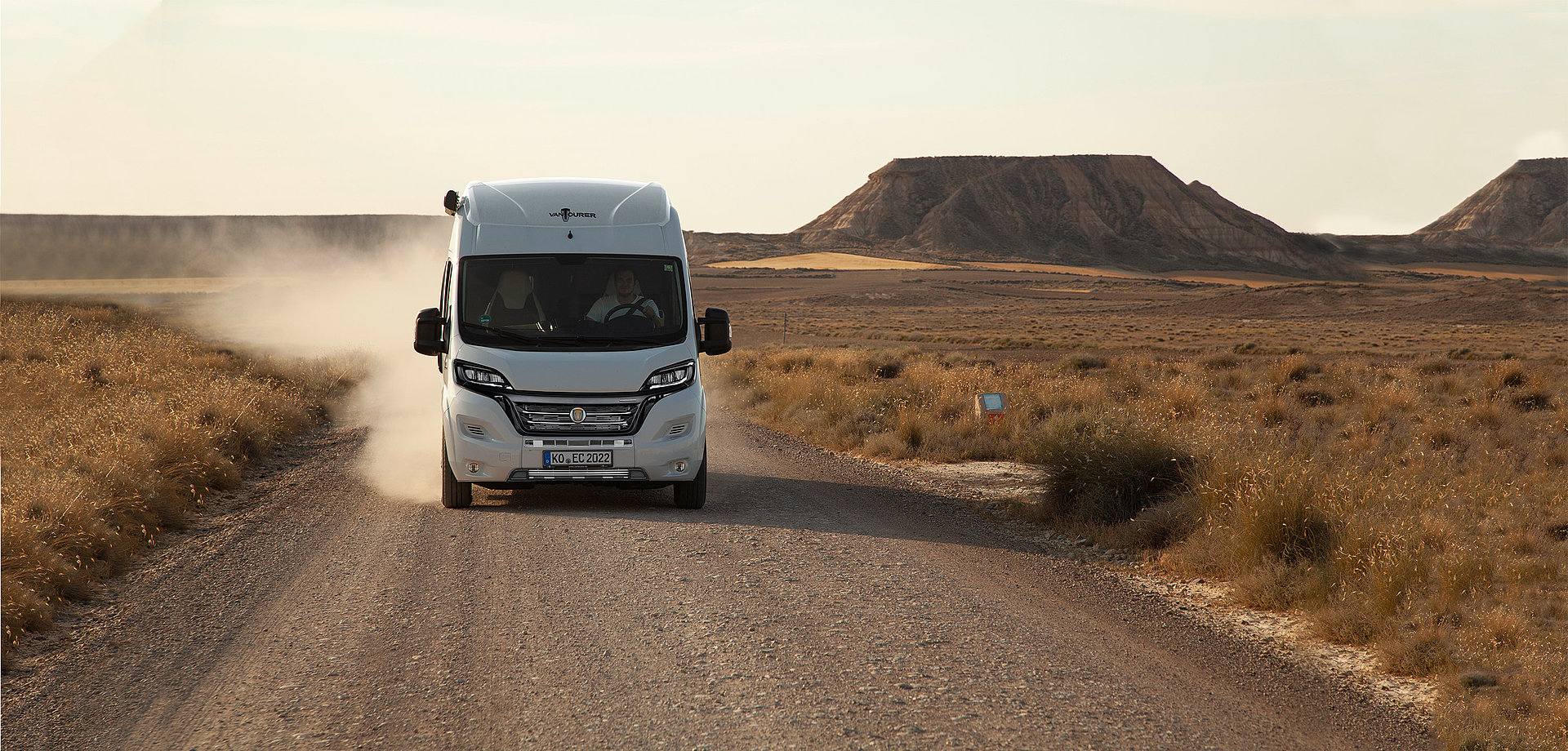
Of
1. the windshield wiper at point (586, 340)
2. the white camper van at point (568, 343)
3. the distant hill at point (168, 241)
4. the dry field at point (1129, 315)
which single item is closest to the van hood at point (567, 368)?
the white camper van at point (568, 343)

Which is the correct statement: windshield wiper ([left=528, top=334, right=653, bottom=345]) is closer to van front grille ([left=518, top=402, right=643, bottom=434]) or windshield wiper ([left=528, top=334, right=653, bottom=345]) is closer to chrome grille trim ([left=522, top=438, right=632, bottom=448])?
van front grille ([left=518, top=402, right=643, bottom=434])

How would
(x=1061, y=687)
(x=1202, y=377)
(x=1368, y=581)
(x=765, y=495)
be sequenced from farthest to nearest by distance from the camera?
(x=1202, y=377)
(x=765, y=495)
(x=1368, y=581)
(x=1061, y=687)

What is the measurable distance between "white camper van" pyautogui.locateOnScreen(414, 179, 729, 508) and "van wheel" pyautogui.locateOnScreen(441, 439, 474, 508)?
0.02m

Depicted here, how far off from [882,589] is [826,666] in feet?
5.31

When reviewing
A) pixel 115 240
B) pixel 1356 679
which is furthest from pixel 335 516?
pixel 115 240

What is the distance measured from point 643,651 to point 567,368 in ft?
12.4

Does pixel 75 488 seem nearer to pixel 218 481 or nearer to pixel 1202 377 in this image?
pixel 218 481

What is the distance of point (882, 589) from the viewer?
7.26 meters

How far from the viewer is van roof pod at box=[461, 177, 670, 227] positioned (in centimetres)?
1008

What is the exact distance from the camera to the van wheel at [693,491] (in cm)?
998

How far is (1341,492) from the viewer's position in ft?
28.2

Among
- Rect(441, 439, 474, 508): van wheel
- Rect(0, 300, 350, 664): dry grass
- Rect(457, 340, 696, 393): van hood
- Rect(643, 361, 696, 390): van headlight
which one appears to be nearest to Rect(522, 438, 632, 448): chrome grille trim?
Rect(457, 340, 696, 393): van hood

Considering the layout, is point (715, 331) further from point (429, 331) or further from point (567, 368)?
point (429, 331)

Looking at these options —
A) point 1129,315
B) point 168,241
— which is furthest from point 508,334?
point 168,241
